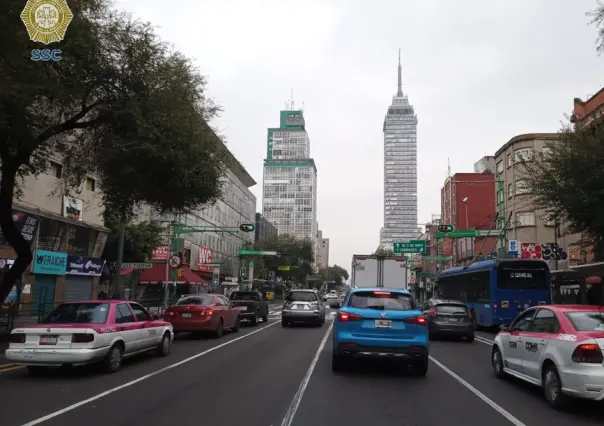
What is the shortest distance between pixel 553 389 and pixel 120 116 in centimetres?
1200

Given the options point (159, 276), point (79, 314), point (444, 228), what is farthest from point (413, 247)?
point (79, 314)

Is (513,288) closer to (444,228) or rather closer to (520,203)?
(444,228)

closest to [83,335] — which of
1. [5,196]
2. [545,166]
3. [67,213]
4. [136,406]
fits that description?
[136,406]

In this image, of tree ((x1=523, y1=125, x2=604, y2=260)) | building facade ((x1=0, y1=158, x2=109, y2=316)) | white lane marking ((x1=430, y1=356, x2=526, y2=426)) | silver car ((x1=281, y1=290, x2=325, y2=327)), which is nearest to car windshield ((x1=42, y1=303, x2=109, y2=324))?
white lane marking ((x1=430, y1=356, x2=526, y2=426))

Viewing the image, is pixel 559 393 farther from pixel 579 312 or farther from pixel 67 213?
pixel 67 213

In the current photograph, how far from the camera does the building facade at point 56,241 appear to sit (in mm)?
23500

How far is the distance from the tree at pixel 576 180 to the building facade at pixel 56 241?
54.5ft

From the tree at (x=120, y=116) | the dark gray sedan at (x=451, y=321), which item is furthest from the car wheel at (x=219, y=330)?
the dark gray sedan at (x=451, y=321)

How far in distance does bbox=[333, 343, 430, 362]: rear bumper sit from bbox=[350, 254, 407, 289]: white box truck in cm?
1197

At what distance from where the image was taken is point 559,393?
8.02 meters

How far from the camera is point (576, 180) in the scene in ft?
53.6

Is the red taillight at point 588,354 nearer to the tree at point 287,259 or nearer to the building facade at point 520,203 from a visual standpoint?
the building facade at point 520,203

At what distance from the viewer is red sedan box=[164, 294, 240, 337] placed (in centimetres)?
1827

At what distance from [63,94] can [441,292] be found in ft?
90.2
